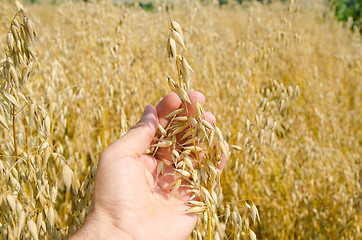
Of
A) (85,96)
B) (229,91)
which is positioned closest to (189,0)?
(229,91)

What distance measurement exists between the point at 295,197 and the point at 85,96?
1390 millimetres

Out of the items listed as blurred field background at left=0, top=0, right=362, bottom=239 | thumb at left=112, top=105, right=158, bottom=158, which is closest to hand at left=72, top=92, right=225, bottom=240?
thumb at left=112, top=105, right=158, bottom=158

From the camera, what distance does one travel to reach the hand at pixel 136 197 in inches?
37.7

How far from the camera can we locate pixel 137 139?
3.40 ft

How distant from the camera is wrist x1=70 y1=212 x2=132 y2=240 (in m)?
0.90

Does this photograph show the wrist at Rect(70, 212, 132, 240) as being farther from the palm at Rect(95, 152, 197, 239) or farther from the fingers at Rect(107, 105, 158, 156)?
the fingers at Rect(107, 105, 158, 156)

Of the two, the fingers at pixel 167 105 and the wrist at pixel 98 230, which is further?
the fingers at pixel 167 105

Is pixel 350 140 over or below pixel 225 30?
below

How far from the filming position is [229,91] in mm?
2264

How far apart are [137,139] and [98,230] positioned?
0.32 m

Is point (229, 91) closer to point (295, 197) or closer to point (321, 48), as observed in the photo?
point (295, 197)


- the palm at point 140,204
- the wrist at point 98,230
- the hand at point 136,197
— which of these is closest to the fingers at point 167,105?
the hand at point 136,197

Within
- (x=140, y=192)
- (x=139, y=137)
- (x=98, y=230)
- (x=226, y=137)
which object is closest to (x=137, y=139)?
(x=139, y=137)

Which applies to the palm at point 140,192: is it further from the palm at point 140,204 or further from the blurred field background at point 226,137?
the blurred field background at point 226,137
